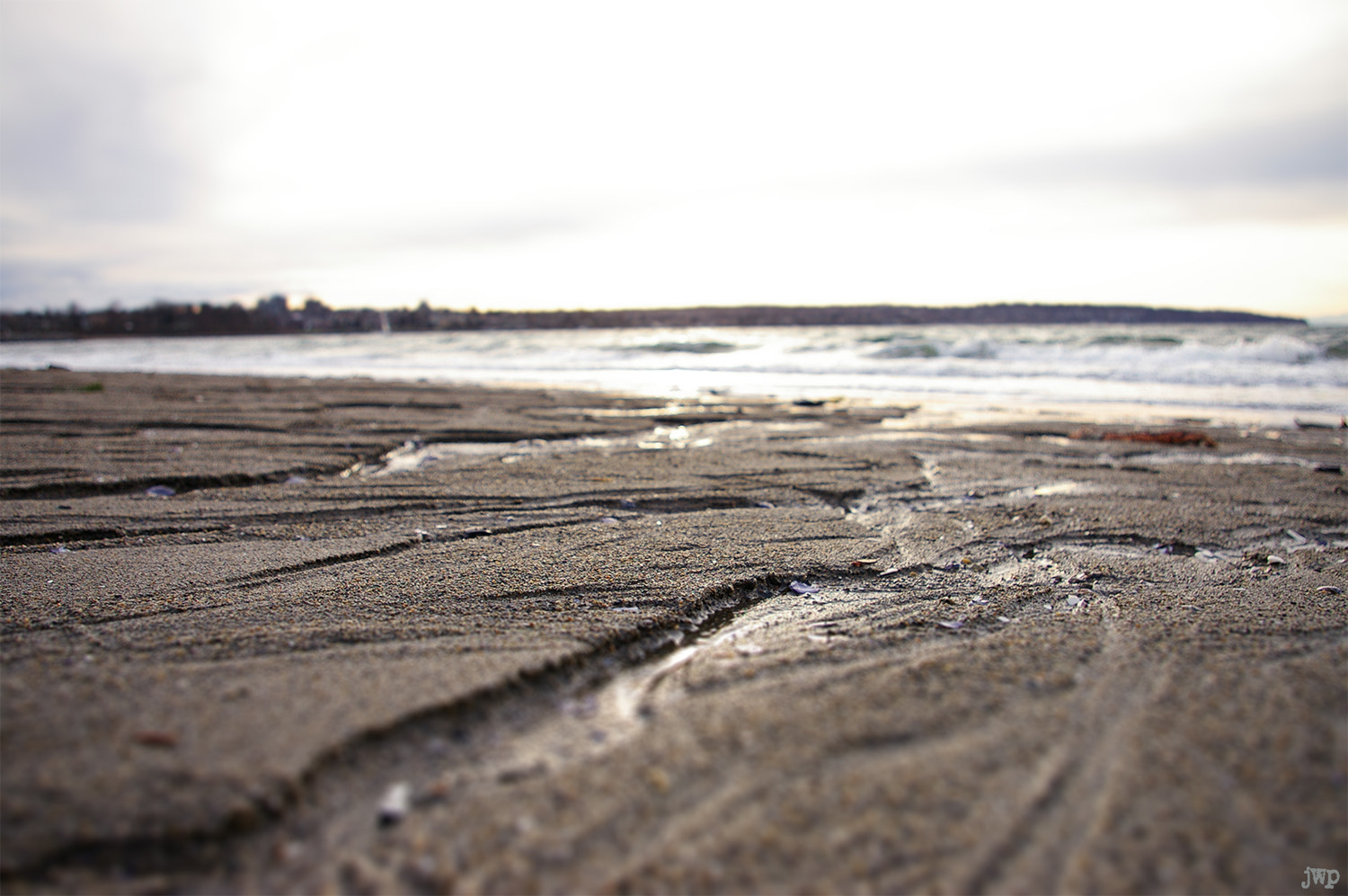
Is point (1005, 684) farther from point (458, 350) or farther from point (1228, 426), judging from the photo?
point (458, 350)

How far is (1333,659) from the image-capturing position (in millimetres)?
1533

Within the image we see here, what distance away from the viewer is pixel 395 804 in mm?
1048

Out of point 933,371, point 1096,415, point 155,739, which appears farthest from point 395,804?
point 933,371

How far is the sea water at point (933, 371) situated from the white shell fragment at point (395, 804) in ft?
24.7

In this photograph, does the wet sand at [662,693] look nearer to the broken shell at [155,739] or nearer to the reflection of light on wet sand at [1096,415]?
the broken shell at [155,739]

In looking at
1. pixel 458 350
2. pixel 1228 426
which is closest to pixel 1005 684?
pixel 1228 426

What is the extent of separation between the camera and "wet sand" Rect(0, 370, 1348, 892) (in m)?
0.97

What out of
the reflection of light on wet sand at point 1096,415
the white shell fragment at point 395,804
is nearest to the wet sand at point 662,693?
the white shell fragment at point 395,804

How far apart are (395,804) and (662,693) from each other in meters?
0.55

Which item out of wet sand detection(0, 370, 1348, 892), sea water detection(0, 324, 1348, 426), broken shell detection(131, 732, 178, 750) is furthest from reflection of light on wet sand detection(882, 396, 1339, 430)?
broken shell detection(131, 732, 178, 750)

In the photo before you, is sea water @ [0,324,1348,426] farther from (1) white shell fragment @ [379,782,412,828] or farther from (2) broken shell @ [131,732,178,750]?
(2) broken shell @ [131,732,178,750]

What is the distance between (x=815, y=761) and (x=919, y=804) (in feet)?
0.57

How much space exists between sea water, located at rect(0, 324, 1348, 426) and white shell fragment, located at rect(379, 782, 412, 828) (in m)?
7.52

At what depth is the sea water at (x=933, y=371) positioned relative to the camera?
8.94m
